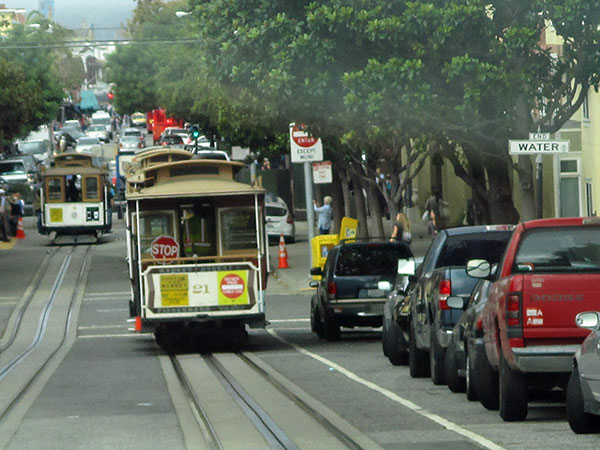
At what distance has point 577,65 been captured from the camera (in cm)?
2275

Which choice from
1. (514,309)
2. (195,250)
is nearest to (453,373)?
(514,309)

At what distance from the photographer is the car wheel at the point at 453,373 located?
13977mm

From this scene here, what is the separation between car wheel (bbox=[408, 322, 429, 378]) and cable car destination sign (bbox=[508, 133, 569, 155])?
14.4ft

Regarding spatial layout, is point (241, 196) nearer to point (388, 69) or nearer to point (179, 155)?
point (388, 69)

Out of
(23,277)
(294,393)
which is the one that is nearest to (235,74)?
(294,393)

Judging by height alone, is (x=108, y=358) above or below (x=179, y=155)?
below

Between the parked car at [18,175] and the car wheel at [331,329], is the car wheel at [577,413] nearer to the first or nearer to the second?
the car wheel at [331,329]

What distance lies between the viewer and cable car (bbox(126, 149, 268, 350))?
20.5 metres

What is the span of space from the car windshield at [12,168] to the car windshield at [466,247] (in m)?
53.6

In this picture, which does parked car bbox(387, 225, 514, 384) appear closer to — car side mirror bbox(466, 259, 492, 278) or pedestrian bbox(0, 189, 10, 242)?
car side mirror bbox(466, 259, 492, 278)

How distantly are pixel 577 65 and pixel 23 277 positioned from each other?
63.2 ft

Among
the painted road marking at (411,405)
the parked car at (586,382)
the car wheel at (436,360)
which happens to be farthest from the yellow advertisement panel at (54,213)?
the parked car at (586,382)

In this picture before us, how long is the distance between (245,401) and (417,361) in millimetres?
2748

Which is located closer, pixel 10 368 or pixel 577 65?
pixel 10 368
